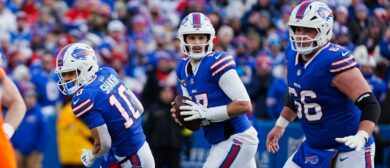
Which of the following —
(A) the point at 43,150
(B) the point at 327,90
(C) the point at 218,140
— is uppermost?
(B) the point at 327,90

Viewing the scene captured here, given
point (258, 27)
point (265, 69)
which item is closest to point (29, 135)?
point (265, 69)

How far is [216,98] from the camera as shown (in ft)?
24.6

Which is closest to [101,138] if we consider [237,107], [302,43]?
[237,107]

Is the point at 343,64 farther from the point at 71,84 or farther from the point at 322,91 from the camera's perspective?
the point at 71,84

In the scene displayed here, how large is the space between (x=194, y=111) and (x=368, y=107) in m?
1.47

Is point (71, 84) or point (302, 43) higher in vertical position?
point (302, 43)

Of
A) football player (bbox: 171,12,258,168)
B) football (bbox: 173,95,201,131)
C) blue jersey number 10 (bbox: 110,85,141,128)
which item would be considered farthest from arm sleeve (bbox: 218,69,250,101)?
blue jersey number 10 (bbox: 110,85,141,128)

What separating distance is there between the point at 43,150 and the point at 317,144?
6.99 m

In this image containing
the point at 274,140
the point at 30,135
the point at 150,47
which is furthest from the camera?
the point at 150,47

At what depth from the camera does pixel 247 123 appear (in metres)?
7.66

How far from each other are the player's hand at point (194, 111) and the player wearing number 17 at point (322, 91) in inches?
27.3

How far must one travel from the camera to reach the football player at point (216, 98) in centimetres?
737

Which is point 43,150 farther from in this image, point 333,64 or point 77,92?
point 333,64

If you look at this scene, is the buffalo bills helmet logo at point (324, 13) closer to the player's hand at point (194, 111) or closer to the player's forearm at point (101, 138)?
the player's hand at point (194, 111)
